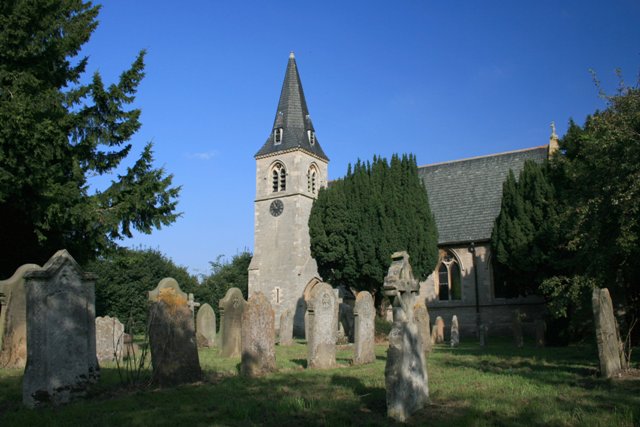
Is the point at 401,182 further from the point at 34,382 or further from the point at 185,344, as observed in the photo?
the point at 34,382

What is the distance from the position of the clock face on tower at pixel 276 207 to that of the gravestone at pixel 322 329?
79.2 ft

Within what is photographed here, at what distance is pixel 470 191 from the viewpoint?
32.7 m

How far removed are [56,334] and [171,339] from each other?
2039mm

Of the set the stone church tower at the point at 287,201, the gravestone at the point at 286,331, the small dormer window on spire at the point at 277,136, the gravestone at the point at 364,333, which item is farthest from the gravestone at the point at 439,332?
the small dormer window on spire at the point at 277,136

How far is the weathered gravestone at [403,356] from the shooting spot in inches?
253

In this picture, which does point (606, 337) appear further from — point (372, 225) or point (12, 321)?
point (372, 225)

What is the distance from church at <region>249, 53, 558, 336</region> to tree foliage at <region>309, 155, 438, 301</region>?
3212 millimetres

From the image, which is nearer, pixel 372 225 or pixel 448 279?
pixel 372 225

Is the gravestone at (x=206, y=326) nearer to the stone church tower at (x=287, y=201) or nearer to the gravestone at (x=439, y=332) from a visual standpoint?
the gravestone at (x=439, y=332)

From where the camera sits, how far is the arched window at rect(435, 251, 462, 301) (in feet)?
101

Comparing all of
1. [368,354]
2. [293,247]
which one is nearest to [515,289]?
[293,247]

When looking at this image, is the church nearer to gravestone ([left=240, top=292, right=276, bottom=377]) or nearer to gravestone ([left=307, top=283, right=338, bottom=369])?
gravestone ([left=307, top=283, right=338, bottom=369])

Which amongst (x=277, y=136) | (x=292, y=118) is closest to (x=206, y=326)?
(x=277, y=136)

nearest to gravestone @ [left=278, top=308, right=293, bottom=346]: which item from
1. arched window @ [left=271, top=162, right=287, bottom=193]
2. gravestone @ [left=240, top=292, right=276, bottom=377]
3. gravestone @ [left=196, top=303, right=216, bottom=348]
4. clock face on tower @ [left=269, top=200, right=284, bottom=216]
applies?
gravestone @ [left=196, top=303, right=216, bottom=348]
